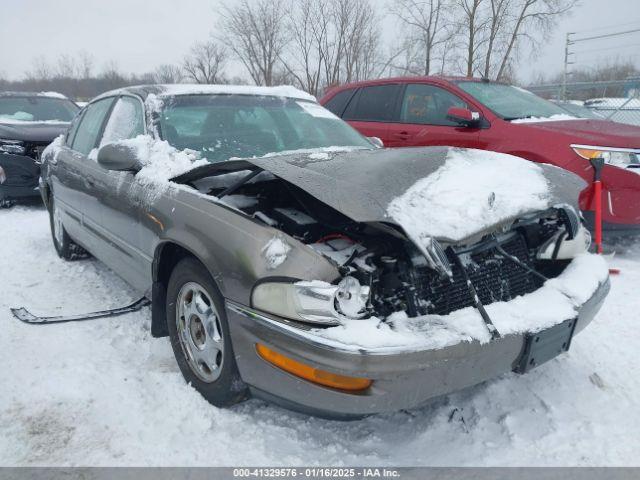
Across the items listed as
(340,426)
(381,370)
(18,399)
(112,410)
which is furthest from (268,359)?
(18,399)

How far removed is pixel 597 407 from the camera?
7.91 feet

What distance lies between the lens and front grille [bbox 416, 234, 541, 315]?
83.2 inches

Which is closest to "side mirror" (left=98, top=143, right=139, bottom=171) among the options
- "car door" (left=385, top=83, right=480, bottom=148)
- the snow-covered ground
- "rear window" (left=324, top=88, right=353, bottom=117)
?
the snow-covered ground

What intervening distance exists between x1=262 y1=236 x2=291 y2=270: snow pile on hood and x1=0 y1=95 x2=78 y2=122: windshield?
755 cm

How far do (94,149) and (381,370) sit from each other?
3.08 meters

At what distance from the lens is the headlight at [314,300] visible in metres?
1.87

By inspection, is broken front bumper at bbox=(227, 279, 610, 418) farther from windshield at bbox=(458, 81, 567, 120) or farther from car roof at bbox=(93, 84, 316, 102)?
windshield at bbox=(458, 81, 567, 120)

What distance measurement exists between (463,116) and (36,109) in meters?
7.24

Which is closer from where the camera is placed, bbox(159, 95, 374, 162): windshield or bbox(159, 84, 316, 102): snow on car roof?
bbox(159, 95, 374, 162): windshield

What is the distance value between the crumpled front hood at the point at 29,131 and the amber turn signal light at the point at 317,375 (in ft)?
21.4

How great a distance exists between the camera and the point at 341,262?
210 cm

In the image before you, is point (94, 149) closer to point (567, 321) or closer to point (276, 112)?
point (276, 112)

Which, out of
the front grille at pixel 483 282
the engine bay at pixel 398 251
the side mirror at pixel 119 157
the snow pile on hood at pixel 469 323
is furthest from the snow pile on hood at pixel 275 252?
the side mirror at pixel 119 157

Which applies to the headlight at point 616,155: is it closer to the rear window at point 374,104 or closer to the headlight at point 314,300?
the rear window at point 374,104
